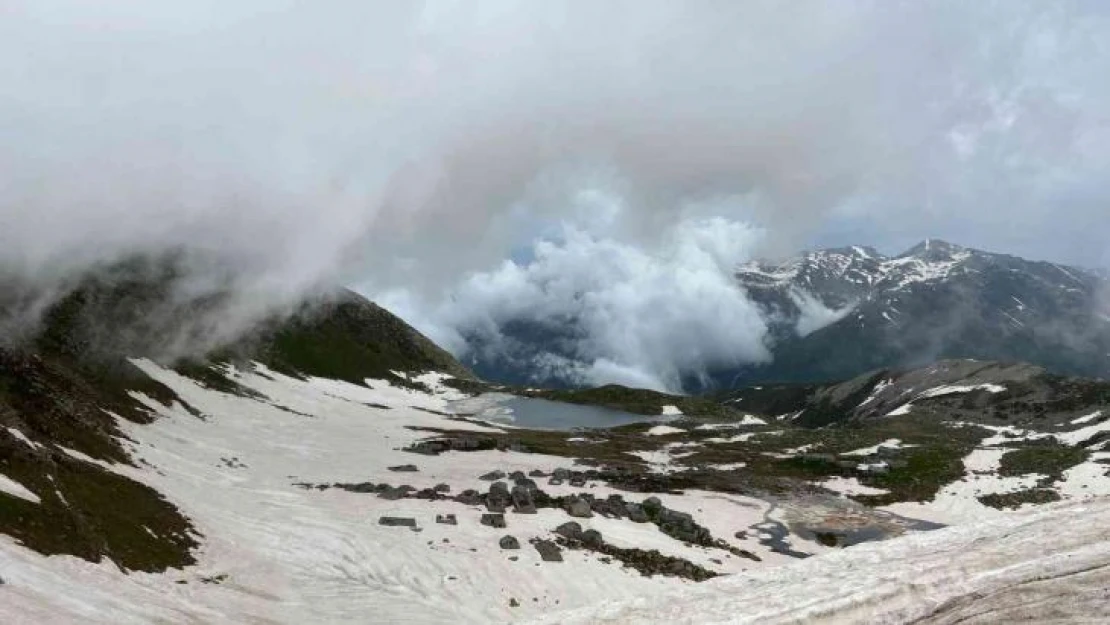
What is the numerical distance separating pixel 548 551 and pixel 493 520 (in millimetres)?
7992

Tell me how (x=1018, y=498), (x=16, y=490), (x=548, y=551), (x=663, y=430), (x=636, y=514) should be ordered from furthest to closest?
(x=663, y=430) → (x=1018, y=498) → (x=636, y=514) → (x=548, y=551) → (x=16, y=490)

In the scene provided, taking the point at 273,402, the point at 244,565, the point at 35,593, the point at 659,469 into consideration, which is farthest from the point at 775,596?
the point at 273,402

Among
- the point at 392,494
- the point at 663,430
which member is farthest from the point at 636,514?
the point at 663,430

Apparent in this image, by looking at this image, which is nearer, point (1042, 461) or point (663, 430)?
point (1042, 461)

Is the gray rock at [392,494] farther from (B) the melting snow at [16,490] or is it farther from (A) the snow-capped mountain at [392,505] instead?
(B) the melting snow at [16,490]

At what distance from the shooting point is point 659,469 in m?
111

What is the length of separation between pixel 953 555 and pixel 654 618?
10.9 feet

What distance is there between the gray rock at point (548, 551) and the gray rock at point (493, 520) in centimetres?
527

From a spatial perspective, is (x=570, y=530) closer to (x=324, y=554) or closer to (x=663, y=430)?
(x=324, y=554)

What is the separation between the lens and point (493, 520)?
5894cm

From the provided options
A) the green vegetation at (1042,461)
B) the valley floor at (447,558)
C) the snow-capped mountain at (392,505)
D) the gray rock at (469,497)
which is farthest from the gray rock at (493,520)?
the green vegetation at (1042,461)

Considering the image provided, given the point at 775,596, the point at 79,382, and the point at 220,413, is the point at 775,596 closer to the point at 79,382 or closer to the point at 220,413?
the point at 79,382

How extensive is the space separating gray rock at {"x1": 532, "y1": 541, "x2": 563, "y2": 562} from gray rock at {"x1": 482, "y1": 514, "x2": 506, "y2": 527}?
5272mm

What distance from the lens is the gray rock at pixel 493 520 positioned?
58500 mm
